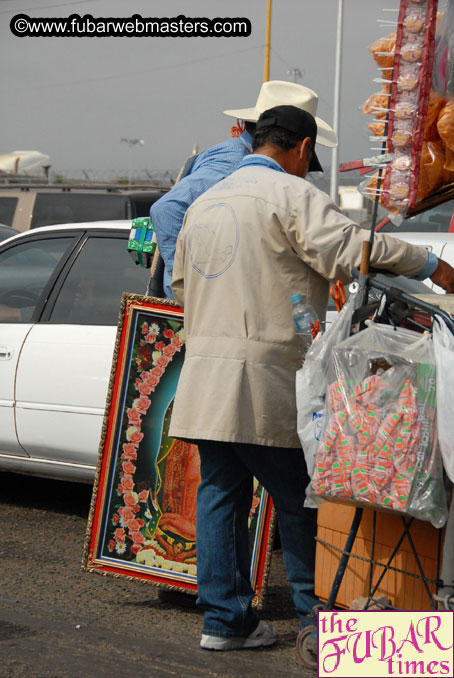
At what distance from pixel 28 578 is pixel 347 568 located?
5.77 feet

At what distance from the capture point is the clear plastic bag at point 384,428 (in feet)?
9.50

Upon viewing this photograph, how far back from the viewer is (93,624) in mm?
3957

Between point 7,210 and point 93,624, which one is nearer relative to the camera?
point 93,624

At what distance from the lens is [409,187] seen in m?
3.27

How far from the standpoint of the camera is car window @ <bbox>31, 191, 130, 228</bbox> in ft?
45.9

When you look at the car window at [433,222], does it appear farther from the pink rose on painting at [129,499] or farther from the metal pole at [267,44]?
the metal pole at [267,44]

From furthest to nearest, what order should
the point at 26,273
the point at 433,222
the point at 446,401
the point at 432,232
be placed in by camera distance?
the point at 433,222 → the point at 432,232 → the point at 26,273 → the point at 446,401

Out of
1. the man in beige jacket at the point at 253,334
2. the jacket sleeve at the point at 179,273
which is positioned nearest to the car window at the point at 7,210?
the jacket sleeve at the point at 179,273

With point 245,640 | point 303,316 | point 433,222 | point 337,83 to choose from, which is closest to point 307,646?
point 245,640

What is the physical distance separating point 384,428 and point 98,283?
113 inches

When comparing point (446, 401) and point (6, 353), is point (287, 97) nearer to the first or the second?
point (446, 401)

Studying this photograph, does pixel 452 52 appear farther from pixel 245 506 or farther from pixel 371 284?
pixel 245 506

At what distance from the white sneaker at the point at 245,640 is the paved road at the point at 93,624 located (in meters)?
0.03

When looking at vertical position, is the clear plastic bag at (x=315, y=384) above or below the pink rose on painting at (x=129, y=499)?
above
